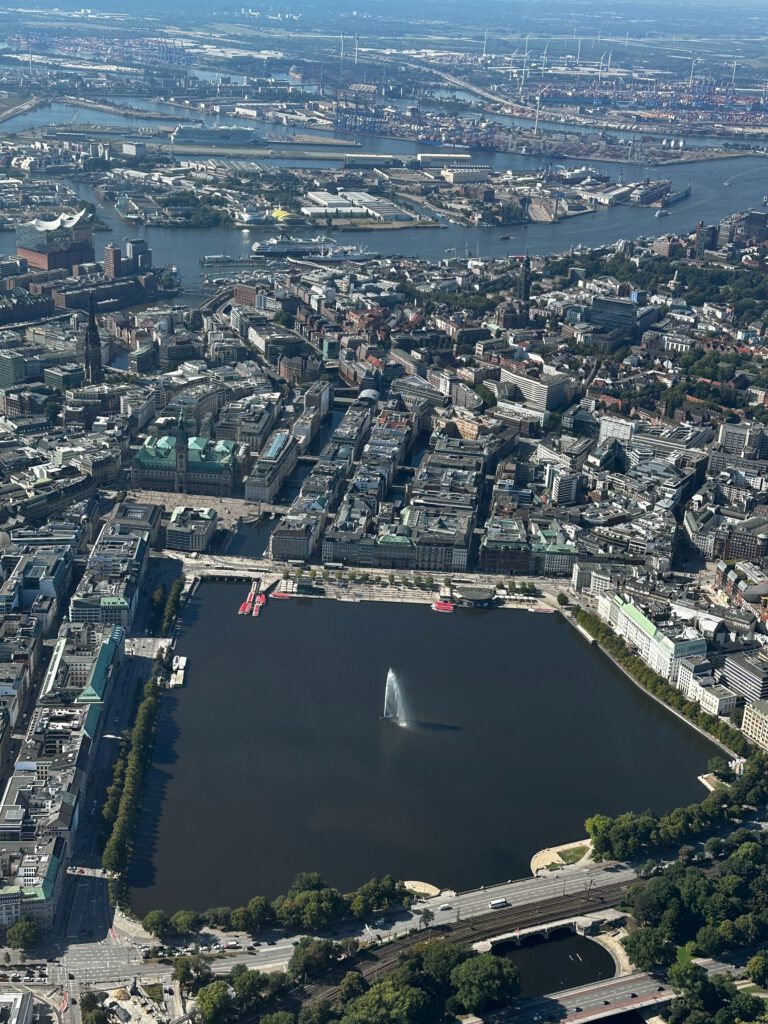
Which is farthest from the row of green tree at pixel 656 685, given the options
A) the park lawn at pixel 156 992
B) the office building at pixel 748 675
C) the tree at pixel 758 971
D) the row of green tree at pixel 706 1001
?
the park lawn at pixel 156 992

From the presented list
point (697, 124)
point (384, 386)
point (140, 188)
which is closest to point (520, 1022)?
point (384, 386)

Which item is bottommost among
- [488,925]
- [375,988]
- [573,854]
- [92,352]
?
[92,352]

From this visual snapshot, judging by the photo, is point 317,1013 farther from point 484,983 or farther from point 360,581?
point 360,581

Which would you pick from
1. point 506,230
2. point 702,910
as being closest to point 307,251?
point 506,230

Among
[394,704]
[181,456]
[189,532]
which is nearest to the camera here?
[394,704]

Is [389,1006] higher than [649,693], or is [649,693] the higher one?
[389,1006]

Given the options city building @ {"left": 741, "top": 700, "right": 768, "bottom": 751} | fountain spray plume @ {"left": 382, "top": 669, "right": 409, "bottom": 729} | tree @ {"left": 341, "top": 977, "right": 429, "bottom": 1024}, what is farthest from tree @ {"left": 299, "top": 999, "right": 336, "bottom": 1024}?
city building @ {"left": 741, "top": 700, "right": 768, "bottom": 751}
